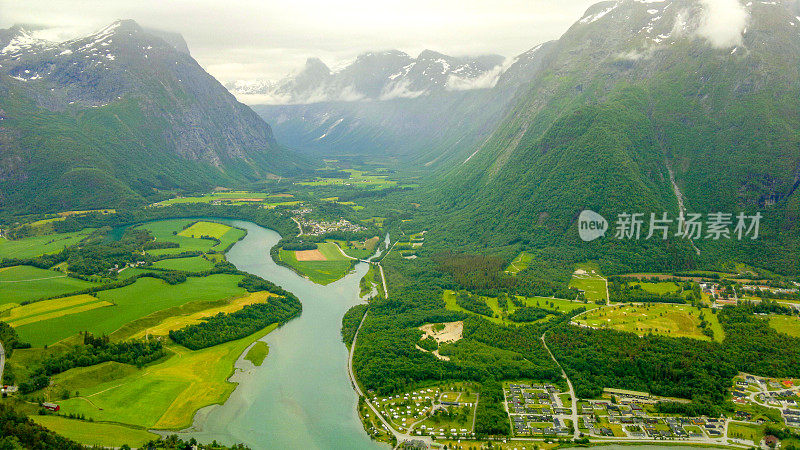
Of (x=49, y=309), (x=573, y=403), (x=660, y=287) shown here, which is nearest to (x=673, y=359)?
(x=573, y=403)

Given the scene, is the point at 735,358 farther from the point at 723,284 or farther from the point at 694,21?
the point at 694,21

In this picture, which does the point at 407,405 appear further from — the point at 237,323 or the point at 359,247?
the point at 359,247

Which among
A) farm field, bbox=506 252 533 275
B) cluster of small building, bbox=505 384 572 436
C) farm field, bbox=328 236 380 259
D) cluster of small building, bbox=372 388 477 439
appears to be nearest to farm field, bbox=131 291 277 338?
farm field, bbox=328 236 380 259

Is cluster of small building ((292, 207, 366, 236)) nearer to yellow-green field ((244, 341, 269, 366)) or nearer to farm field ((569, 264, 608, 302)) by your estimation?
farm field ((569, 264, 608, 302))

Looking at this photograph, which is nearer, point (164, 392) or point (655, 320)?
point (164, 392)

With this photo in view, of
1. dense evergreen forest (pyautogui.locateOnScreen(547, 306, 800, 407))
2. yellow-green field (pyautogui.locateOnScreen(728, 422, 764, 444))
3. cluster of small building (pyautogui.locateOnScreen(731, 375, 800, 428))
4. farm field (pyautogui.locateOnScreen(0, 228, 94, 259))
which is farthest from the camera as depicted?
farm field (pyautogui.locateOnScreen(0, 228, 94, 259))

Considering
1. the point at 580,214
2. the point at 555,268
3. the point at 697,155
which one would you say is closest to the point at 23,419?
the point at 555,268
